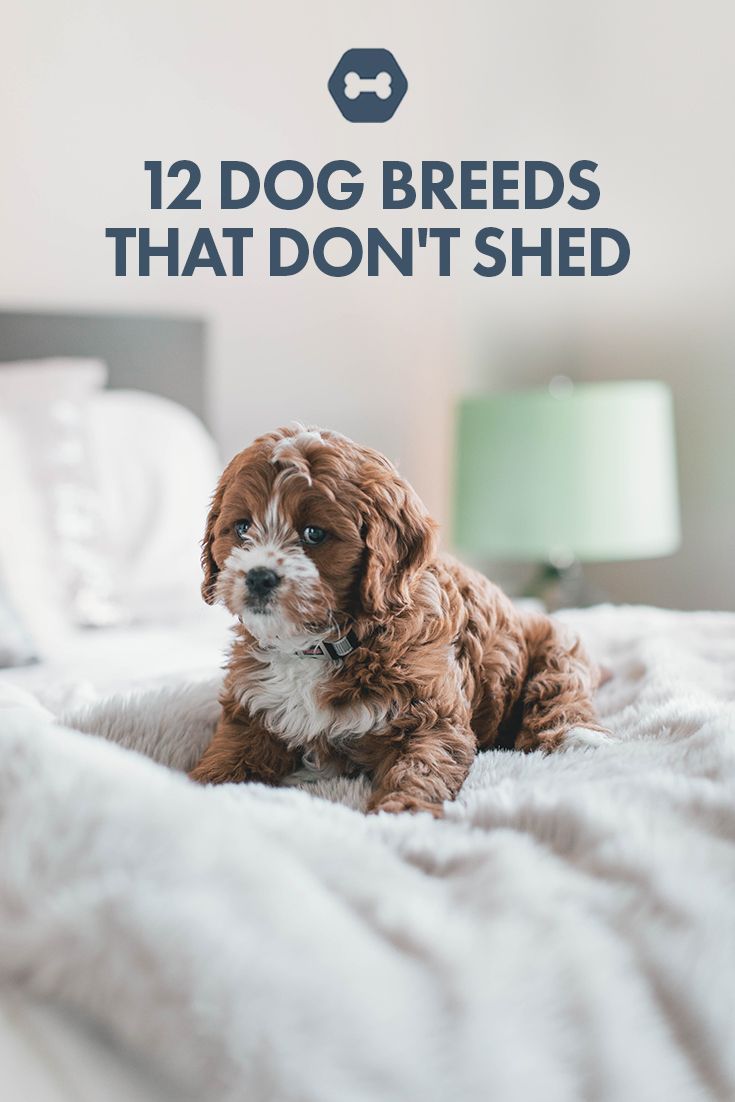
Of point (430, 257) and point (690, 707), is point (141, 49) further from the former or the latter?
point (690, 707)

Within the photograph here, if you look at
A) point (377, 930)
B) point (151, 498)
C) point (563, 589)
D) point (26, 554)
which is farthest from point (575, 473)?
point (377, 930)

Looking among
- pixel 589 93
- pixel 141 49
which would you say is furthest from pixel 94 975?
pixel 589 93

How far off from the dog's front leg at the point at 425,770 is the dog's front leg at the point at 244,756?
0.35 feet

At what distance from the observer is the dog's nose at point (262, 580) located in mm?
1010

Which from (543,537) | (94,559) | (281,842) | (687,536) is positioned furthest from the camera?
(687,536)

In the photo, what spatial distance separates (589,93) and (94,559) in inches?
84.1

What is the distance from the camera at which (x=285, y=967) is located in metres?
0.67

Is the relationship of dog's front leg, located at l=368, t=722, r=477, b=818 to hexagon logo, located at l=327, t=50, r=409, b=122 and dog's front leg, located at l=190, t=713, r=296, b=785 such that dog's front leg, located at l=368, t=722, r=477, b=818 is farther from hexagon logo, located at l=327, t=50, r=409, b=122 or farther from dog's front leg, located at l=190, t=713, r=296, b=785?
hexagon logo, located at l=327, t=50, r=409, b=122

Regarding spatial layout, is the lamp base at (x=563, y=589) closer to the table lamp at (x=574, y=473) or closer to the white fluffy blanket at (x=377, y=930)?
the table lamp at (x=574, y=473)

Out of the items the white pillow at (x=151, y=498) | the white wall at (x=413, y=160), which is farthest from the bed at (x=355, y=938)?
the white wall at (x=413, y=160)

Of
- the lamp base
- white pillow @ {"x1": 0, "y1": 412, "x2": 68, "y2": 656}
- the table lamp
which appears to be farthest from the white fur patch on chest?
the lamp base

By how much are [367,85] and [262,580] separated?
2.58 metres

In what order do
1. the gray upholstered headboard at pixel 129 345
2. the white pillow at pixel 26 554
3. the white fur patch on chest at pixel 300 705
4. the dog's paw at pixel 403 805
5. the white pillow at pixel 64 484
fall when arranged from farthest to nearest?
the gray upholstered headboard at pixel 129 345, the white pillow at pixel 64 484, the white pillow at pixel 26 554, the white fur patch on chest at pixel 300 705, the dog's paw at pixel 403 805

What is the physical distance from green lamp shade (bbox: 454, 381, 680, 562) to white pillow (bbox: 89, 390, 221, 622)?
0.76 metres
